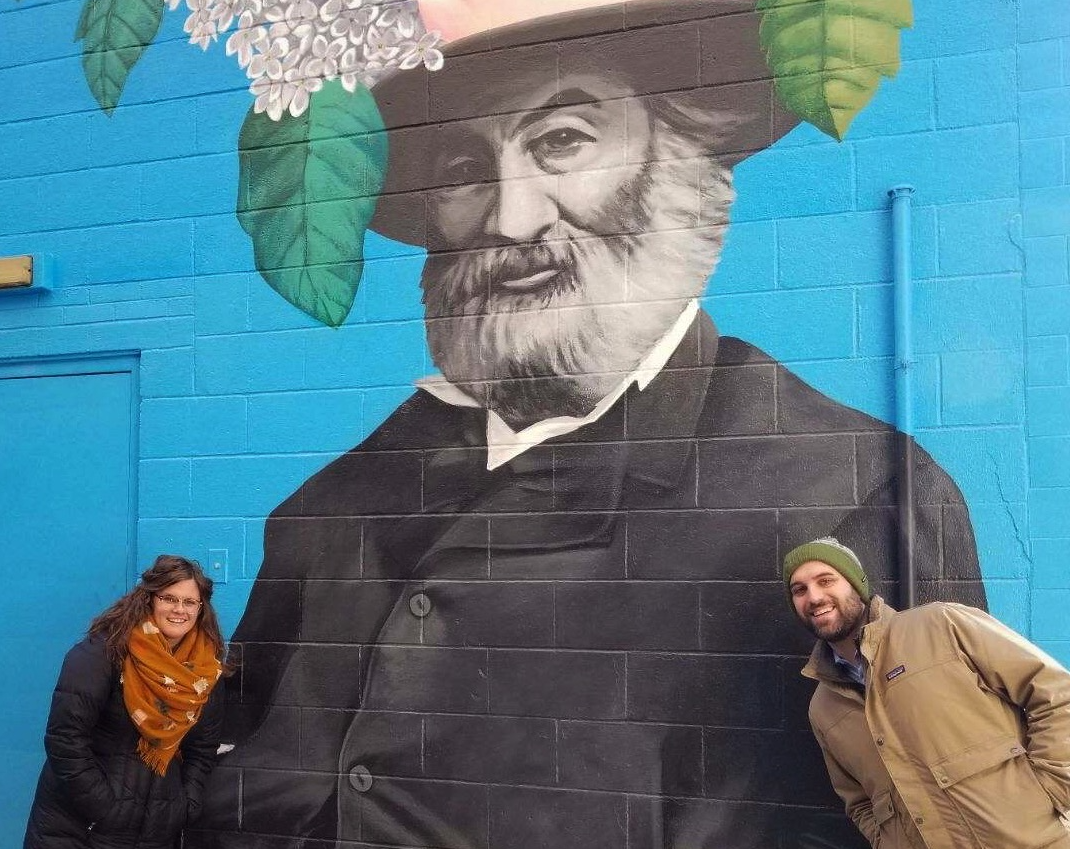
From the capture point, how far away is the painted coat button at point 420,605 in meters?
4.00

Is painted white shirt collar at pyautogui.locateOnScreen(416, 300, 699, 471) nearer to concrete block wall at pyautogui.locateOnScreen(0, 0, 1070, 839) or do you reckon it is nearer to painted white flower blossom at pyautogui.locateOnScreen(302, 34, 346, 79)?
concrete block wall at pyautogui.locateOnScreen(0, 0, 1070, 839)

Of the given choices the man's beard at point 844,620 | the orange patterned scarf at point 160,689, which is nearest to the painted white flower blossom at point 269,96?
the orange patterned scarf at point 160,689

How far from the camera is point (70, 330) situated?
179 inches

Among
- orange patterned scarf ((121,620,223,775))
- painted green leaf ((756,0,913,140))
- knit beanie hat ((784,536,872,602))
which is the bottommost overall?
orange patterned scarf ((121,620,223,775))

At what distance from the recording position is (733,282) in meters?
3.74

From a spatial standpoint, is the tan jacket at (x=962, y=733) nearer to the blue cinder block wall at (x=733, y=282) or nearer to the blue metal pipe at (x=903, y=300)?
the blue cinder block wall at (x=733, y=282)

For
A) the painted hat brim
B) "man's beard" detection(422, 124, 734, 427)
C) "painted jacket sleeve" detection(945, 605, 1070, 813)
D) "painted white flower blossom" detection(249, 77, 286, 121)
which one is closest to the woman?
"man's beard" detection(422, 124, 734, 427)

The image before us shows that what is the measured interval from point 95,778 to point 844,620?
2375 millimetres

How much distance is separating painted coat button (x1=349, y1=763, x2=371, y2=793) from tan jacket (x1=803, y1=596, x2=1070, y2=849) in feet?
6.09

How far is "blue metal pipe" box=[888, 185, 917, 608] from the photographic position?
3.47 m

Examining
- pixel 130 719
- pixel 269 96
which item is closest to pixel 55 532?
pixel 130 719

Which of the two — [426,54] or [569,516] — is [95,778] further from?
[426,54]

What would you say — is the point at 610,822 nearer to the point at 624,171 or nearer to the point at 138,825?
the point at 138,825

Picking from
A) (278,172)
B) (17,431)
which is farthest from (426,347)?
(17,431)
